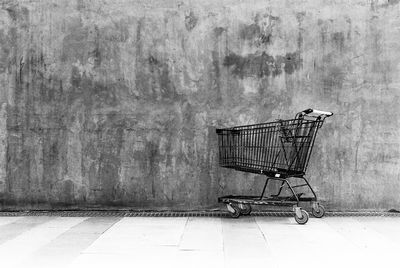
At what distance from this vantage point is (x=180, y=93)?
6414 millimetres

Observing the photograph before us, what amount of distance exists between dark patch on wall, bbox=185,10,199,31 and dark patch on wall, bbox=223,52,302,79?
0.65 metres

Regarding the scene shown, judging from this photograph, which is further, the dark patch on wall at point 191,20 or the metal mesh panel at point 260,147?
the dark patch on wall at point 191,20

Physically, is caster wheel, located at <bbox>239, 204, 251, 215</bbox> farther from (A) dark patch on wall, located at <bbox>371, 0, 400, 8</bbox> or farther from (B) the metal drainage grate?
(A) dark patch on wall, located at <bbox>371, 0, 400, 8</bbox>

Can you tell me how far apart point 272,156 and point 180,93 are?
152 centimetres

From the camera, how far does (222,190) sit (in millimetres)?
6355

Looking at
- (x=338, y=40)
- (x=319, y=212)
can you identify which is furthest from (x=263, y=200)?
(x=338, y=40)

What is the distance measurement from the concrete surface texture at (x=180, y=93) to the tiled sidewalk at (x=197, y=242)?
1.99 ft

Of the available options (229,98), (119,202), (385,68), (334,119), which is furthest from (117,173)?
(385,68)

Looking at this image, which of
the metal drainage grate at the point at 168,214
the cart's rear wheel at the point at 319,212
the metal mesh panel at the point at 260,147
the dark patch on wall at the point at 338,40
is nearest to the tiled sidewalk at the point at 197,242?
the cart's rear wheel at the point at 319,212

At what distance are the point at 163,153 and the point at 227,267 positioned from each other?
9.63ft

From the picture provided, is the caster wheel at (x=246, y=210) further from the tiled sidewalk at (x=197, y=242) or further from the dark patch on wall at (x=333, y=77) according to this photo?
the dark patch on wall at (x=333, y=77)

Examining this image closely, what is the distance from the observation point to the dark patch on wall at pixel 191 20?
21.1ft

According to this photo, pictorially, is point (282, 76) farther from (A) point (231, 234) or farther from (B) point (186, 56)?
(A) point (231, 234)

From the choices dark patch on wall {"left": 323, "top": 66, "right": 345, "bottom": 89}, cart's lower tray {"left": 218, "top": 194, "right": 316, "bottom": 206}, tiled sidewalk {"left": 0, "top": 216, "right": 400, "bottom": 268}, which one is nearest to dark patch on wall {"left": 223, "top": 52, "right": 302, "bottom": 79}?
dark patch on wall {"left": 323, "top": 66, "right": 345, "bottom": 89}
